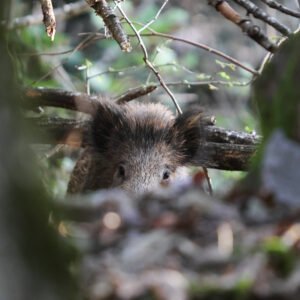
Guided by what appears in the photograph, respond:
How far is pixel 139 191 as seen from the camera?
7168mm

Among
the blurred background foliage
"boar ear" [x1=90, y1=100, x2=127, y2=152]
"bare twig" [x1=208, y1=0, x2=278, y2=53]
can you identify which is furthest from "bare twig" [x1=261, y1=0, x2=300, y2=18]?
"boar ear" [x1=90, y1=100, x2=127, y2=152]

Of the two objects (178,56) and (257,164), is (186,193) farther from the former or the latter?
(178,56)

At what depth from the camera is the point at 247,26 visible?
6.41 m

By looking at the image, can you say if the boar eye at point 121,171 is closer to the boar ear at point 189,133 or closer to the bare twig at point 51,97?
the boar ear at point 189,133

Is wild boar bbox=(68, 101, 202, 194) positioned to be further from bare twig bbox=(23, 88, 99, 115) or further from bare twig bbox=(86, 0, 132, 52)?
bare twig bbox=(86, 0, 132, 52)

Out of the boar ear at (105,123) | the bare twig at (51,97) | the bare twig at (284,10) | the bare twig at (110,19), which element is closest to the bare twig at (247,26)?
the bare twig at (284,10)

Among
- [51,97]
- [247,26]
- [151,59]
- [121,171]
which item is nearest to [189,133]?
[121,171]

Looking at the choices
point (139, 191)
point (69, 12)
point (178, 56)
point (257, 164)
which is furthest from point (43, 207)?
point (178, 56)

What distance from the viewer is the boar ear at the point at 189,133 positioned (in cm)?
787

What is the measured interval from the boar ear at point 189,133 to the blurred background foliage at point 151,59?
456 millimetres

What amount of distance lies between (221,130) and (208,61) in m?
6.46

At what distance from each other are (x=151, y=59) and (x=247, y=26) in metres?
2.17

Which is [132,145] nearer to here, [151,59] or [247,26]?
[151,59]

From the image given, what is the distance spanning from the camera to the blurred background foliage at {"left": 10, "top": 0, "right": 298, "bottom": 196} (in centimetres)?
893
